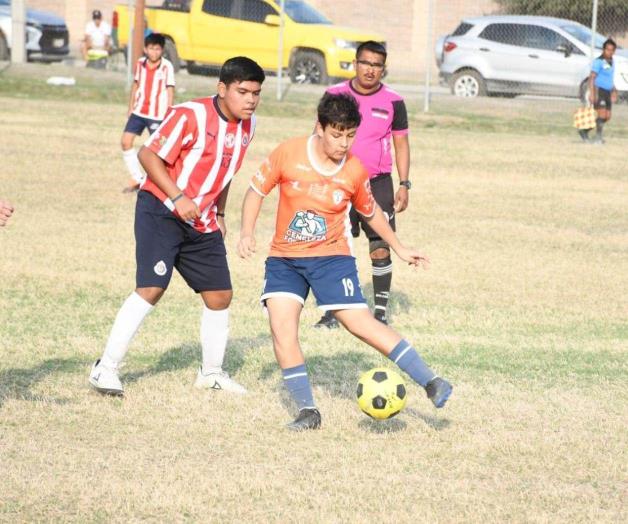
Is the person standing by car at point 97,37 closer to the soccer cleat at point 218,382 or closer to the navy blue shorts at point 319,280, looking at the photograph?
the soccer cleat at point 218,382

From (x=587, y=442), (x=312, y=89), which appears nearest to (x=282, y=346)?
(x=587, y=442)

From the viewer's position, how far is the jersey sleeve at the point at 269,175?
647cm

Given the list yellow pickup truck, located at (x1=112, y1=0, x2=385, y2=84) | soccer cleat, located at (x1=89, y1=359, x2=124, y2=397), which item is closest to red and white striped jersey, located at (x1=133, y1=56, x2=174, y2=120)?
soccer cleat, located at (x1=89, y1=359, x2=124, y2=397)

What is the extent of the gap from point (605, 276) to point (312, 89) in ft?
46.9

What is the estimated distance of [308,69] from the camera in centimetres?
2581

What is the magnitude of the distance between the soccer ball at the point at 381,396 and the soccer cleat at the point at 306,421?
10.6 inches

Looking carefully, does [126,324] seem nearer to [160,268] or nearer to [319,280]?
[160,268]

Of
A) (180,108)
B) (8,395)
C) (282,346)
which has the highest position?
(180,108)

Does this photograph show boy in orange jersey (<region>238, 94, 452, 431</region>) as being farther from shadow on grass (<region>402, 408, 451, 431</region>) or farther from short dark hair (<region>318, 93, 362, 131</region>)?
shadow on grass (<region>402, 408, 451, 431</region>)

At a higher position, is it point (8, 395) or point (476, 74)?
point (476, 74)

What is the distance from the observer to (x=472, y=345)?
8711mm

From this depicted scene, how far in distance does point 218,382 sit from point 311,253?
1.22 meters

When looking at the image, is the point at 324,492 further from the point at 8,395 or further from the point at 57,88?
the point at 57,88

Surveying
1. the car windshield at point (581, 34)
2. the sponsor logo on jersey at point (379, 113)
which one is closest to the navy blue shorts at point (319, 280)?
the sponsor logo on jersey at point (379, 113)
